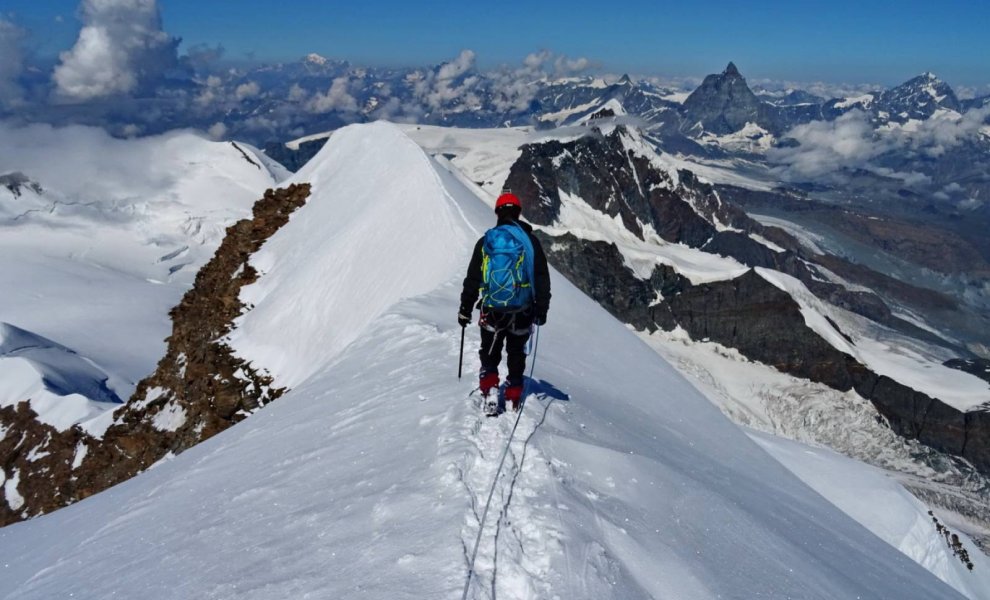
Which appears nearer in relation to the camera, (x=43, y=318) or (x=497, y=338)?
(x=497, y=338)

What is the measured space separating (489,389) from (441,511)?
290 cm

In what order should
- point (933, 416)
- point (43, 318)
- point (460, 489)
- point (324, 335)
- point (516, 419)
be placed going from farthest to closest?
point (933, 416) → point (43, 318) → point (324, 335) → point (516, 419) → point (460, 489)

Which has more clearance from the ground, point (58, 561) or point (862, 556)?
point (58, 561)

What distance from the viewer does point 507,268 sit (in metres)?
9.59

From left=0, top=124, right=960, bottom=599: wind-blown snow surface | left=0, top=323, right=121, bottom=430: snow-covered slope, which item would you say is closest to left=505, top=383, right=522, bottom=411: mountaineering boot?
left=0, top=124, right=960, bottom=599: wind-blown snow surface

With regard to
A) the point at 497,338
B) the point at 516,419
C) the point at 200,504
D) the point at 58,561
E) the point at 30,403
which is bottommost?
the point at 30,403

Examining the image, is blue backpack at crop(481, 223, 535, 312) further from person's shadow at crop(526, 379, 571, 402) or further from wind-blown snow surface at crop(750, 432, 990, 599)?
wind-blown snow surface at crop(750, 432, 990, 599)

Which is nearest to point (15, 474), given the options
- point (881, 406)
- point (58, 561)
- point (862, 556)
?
point (58, 561)

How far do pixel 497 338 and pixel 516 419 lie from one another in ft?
4.46

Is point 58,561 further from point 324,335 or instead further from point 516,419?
point 324,335

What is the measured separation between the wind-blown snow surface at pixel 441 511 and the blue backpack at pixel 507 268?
1866 millimetres

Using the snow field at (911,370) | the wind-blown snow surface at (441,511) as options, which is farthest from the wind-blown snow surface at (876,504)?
the snow field at (911,370)

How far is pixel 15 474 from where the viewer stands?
40.8 metres

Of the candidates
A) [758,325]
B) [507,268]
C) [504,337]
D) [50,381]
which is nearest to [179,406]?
[504,337]
